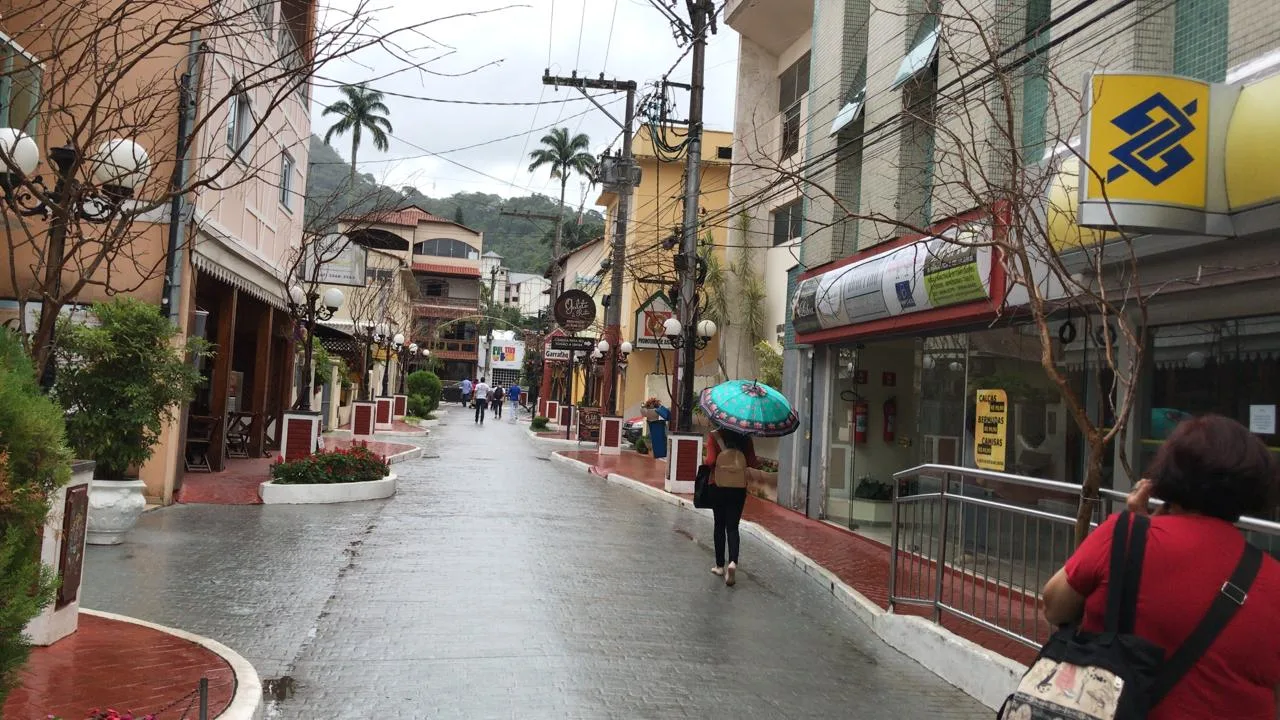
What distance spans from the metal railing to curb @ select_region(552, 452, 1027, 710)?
172mm

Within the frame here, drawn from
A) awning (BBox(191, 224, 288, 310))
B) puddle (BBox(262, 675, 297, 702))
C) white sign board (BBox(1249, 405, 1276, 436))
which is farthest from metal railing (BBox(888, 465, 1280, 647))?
awning (BBox(191, 224, 288, 310))

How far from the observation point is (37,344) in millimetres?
5508

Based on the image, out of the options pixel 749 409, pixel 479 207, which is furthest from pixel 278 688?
pixel 479 207

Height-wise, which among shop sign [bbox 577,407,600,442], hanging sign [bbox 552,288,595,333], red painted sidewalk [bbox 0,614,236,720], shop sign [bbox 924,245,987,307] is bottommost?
red painted sidewalk [bbox 0,614,236,720]

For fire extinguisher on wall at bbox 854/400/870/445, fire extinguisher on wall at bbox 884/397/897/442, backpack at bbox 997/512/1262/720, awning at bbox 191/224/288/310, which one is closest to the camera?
backpack at bbox 997/512/1262/720

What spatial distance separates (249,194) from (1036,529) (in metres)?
15.2

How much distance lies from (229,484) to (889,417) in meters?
9.89

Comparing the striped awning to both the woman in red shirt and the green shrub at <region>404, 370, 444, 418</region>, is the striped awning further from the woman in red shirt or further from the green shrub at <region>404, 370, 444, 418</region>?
the green shrub at <region>404, 370, 444, 418</region>

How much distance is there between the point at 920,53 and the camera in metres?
13.7

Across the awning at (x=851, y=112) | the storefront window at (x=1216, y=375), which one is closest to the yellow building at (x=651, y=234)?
the awning at (x=851, y=112)

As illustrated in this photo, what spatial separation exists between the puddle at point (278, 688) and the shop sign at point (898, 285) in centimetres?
614

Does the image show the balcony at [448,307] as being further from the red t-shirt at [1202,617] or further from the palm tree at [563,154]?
the red t-shirt at [1202,617]

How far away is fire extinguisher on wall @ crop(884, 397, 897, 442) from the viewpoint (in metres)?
15.8

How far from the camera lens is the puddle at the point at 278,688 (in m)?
5.99
